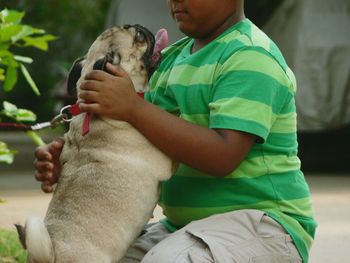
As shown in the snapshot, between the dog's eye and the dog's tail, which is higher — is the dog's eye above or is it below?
above

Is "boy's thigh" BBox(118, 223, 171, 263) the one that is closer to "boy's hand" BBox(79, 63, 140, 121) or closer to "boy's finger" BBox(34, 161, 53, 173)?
"boy's finger" BBox(34, 161, 53, 173)

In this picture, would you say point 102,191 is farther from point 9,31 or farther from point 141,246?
point 9,31

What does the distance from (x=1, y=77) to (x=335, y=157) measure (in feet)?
21.4

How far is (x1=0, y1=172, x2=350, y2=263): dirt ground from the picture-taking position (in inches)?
249

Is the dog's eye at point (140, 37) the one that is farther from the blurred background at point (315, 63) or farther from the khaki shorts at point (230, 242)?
the blurred background at point (315, 63)

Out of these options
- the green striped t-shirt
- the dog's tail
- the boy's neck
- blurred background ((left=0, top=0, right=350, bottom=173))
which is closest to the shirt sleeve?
the green striped t-shirt

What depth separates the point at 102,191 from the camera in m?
3.57

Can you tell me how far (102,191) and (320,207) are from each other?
191 inches

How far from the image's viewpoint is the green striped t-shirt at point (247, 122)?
355 cm

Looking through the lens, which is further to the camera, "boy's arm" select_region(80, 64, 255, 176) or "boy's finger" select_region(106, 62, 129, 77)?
"boy's finger" select_region(106, 62, 129, 77)

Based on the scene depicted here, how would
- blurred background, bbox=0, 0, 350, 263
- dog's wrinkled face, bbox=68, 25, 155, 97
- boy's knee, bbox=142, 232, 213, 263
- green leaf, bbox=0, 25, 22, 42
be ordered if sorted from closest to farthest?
boy's knee, bbox=142, 232, 213, 263 < dog's wrinkled face, bbox=68, 25, 155, 97 < green leaf, bbox=0, 25, 22, 42 < blurred background, bbox=0, 0, 350, 263

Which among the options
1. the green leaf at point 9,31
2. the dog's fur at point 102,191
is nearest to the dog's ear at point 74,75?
the dog's fur at point 102,191

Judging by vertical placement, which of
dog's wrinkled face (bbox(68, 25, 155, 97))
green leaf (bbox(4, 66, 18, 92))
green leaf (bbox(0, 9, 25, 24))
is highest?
dog's wrinkled face (bbox(68, 25, 155, 97))

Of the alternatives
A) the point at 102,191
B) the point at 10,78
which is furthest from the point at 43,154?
the point at 10,78
